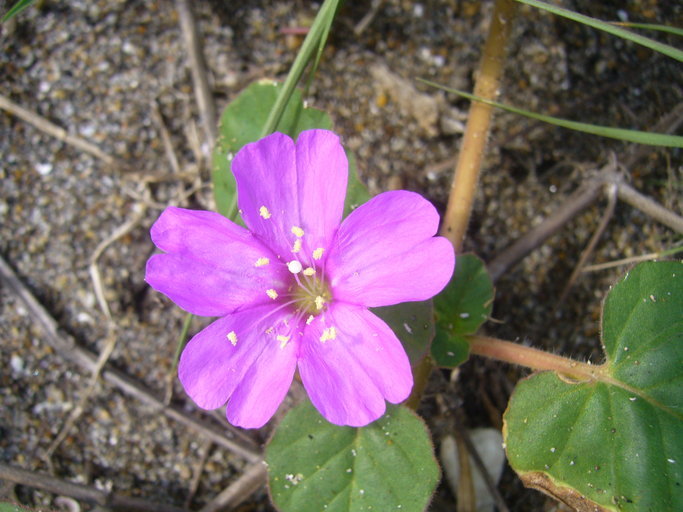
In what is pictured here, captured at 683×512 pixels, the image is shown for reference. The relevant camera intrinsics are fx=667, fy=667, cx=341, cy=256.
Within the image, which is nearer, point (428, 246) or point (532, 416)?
point (428, 246)

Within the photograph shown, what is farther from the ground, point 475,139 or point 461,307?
point 475,139

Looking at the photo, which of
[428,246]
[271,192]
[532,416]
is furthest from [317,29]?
[532,416]

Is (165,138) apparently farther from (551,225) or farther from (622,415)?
(622,415)

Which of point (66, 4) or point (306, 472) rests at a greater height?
point (66, 4)

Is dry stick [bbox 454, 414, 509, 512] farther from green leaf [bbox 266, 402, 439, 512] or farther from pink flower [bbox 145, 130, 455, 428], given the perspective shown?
pink flower [bbox 145, 130, 455, 428]

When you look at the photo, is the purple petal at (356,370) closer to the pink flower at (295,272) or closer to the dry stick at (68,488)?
the pink flower at (295,272)

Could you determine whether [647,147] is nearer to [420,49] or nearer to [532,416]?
[420,49]

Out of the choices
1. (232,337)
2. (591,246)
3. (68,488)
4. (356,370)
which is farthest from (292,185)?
(591,246)
